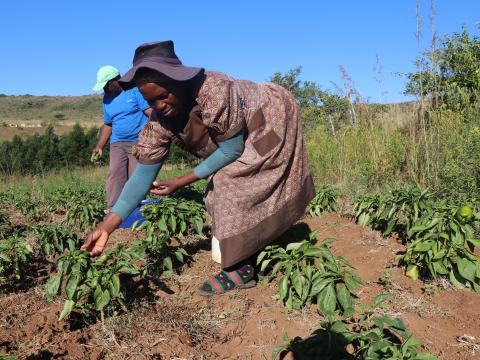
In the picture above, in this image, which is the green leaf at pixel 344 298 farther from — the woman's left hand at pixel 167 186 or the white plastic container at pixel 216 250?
the woman's left hand at pixel 167 186

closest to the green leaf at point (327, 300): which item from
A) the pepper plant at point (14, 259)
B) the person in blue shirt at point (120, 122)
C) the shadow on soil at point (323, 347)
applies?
the shadow on soil at point (323, 347)

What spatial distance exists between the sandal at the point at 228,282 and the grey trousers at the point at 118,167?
242 cm

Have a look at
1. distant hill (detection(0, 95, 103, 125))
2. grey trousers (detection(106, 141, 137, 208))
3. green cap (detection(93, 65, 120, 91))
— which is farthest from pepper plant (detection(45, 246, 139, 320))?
distant hill (detection(0, 95, 103, 125))

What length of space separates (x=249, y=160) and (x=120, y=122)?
2.76m

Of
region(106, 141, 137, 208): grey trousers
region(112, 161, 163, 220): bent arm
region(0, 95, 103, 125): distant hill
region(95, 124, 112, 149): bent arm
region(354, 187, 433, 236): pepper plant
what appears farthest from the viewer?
region(0, 95, 103, 125): distant hill

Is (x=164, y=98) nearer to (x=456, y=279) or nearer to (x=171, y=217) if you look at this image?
(x=171, y=217)

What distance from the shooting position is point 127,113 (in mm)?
4777

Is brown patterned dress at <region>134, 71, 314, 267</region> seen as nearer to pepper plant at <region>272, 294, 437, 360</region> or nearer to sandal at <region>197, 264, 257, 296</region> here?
sandal at <region>197, 264, 257, 296</region>

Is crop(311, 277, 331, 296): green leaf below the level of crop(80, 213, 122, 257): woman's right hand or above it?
below

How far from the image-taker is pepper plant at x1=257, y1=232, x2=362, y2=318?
2061 millimetres

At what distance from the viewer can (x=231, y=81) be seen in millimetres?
2430

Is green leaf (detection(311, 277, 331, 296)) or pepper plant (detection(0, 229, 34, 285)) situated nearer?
green leaf (detection(311, 277, 331, 296))

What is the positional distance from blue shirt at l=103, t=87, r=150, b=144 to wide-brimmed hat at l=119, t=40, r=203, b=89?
2545mm

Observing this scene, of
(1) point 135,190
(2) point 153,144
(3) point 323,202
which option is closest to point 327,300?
(1) point 135,190
